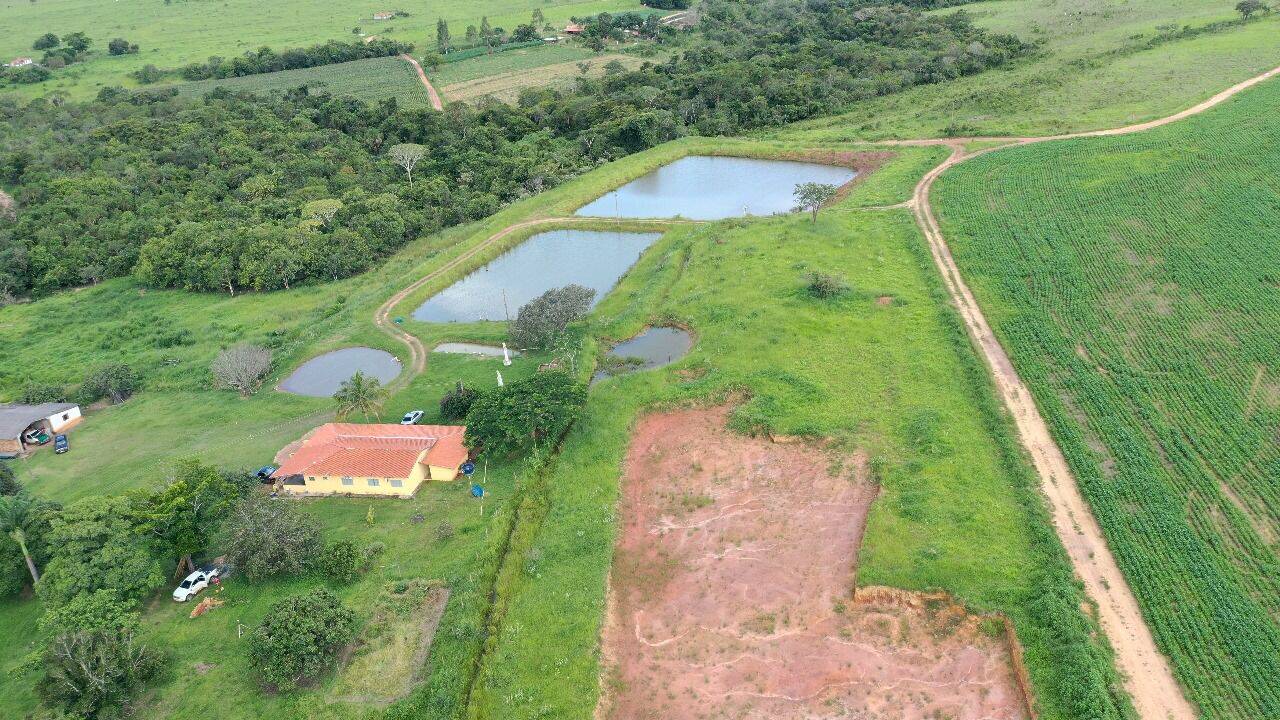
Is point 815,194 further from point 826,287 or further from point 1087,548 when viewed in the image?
point 1087,548

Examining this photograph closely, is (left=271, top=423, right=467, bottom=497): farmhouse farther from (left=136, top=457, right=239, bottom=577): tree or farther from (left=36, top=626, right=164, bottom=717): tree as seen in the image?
(left=36, top=626, right=164, bottom=717): tree

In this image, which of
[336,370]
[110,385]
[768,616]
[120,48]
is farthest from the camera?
[120,48]

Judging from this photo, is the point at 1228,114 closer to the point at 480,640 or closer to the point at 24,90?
the point at 480,640

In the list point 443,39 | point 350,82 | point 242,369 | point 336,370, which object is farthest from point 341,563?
point 443,39

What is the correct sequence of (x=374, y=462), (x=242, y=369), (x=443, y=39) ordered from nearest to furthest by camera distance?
(x=374, y=462) < (x=242, y=369) < (x=443, y=39)

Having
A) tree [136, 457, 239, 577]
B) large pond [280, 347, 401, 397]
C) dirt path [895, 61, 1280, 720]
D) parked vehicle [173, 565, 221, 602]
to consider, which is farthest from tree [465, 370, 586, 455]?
dirt path [895, 61, 1280, 720]

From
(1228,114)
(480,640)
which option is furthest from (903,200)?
(480,640)

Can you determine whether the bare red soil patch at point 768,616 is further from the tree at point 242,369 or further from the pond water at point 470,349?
the tree at point 242,369
